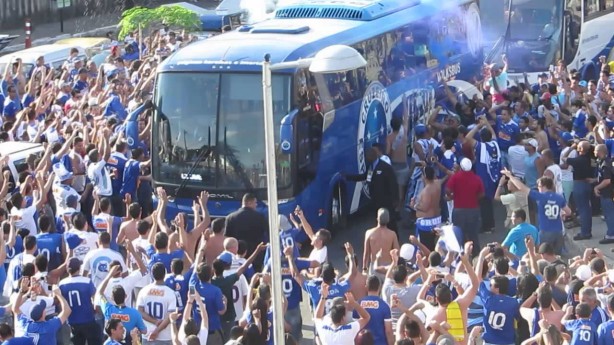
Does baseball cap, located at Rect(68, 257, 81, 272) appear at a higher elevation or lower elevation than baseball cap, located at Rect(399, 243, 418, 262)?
higher

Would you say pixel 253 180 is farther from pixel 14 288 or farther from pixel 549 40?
pixel 549 40

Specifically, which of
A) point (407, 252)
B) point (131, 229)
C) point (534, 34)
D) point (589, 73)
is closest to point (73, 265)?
point (131, 229)

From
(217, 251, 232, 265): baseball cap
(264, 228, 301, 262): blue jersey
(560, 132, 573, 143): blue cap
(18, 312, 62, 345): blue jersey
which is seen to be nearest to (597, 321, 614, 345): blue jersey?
(264, 228, 301, 262): blue jersey

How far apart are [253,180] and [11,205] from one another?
3.18 metres

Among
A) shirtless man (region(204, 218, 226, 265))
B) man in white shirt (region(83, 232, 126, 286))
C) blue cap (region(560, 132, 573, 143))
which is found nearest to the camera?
man in white shirt (region(83, 232, 126, 286))

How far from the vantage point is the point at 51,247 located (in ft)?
45.0

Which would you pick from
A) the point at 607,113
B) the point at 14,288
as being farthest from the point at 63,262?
the point at 607,113

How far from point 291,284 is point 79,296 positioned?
7.08ft

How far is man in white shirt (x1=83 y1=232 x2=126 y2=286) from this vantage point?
509 inches

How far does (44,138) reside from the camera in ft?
63.0

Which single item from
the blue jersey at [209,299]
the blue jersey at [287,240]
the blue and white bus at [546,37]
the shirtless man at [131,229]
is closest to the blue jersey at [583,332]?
the blue jersey at [209,299]

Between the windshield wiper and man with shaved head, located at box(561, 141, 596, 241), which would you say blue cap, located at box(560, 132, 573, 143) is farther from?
the windshield wiper

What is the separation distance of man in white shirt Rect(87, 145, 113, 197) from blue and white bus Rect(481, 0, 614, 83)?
457 inches

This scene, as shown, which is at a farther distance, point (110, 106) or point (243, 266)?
point (110, 106)
